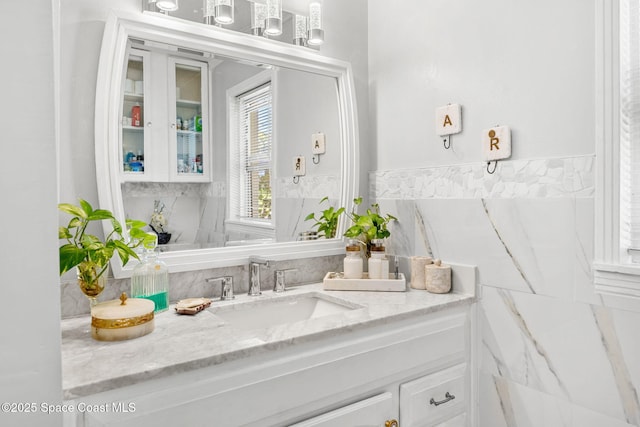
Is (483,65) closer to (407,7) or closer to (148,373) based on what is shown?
(407,7)

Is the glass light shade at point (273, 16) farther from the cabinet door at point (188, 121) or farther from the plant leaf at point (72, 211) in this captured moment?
the plant leaf at point (72, 211)

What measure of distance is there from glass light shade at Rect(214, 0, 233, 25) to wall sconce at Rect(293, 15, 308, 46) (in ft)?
1.11

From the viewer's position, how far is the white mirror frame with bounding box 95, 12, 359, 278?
4.46 feet

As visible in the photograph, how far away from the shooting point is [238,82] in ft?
5.52

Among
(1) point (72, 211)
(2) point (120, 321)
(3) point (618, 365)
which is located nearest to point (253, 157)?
(1) point (72, 211)

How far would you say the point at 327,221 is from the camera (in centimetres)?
196

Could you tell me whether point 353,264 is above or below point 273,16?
below

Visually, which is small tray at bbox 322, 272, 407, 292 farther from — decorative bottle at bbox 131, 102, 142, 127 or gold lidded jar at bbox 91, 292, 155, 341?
decorative bottle at bbox 131, 102, 142, 127

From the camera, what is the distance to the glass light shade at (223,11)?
5.15 feet

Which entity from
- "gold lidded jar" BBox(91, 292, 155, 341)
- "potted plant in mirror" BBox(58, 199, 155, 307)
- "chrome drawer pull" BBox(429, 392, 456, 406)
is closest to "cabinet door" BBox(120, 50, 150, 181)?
"potted plant in mirror" BBox(58, 199, 155, 307)

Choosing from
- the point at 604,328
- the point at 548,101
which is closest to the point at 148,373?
the point at 604,328

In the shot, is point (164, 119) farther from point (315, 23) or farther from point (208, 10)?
point (315, 23)

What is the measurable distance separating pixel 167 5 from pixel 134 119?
44cm

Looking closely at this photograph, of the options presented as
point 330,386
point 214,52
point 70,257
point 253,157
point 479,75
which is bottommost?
point 330,386
